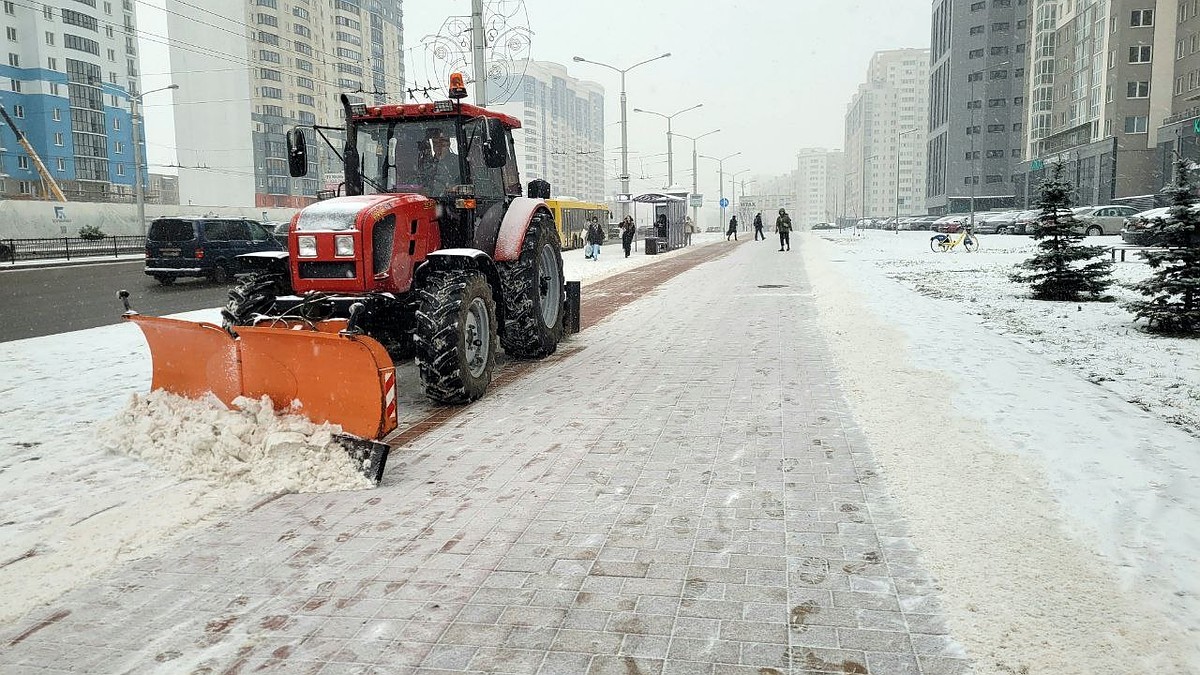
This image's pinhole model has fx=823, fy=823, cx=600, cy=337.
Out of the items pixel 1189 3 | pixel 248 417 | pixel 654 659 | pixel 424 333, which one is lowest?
pixel 654 659

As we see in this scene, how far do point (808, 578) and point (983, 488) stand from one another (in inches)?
62.6

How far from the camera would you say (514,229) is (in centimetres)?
802

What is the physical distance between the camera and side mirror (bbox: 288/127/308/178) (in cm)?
712

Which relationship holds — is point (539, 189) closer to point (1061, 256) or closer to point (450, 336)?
point (450, 336)

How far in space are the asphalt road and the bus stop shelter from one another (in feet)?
67.6

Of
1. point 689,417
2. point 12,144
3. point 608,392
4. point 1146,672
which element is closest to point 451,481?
point 689,417

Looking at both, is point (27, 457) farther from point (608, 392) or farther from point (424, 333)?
point (608, 392)

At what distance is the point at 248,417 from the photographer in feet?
17.0

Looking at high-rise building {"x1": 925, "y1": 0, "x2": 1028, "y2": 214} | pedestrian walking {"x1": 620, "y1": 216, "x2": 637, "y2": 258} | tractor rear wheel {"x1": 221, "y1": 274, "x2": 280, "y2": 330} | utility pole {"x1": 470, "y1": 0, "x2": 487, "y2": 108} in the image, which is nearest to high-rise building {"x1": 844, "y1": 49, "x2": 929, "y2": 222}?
high-rise building {"x1": 925, "y1": 0, "x2": 1028, "y2": 214}

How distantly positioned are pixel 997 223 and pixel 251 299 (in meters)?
52.1

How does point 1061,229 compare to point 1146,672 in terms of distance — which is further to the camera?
point 1061,229

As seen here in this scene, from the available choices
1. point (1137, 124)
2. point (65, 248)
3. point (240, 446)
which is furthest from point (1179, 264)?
point (1137, 124)

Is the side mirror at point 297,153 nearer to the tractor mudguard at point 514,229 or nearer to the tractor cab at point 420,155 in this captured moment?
the tractor cab at point 420,155

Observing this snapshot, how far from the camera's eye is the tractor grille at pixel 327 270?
20.7 feet
